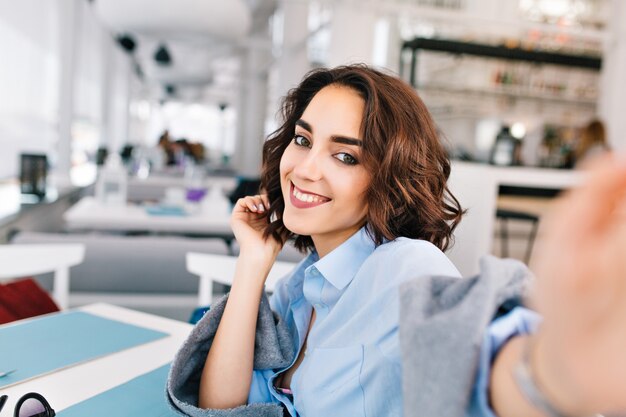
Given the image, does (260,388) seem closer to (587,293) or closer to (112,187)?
(587,293)

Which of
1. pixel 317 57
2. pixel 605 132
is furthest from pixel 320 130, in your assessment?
pixel 317 57

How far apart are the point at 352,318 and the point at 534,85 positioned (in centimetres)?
873

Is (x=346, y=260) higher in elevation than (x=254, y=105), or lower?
lower

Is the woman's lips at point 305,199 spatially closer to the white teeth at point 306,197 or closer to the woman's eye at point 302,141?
the white teeth at point 306,197

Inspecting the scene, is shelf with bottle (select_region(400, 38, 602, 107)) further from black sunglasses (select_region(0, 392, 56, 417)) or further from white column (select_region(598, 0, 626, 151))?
black sunglasses (select_region(0, 392, 56, 417))

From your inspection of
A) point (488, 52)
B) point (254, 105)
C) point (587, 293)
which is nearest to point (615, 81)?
point (488, 52)

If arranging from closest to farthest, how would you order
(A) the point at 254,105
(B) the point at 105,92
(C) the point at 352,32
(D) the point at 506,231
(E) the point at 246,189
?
(E) the point at 246,189, (C) the point at 352,32, (D) the point at 506,231, (B) the point at 105,92, (A) the point at 254,105

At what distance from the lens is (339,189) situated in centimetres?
110

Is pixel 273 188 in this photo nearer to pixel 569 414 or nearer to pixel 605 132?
pixel 569 414

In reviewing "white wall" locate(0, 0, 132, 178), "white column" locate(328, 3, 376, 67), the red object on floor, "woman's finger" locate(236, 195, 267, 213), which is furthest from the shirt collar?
"white column" locate(328, 3, 376, 67)

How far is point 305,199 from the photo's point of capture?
1.13 meters

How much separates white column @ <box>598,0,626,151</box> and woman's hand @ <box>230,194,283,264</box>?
5.15 meters

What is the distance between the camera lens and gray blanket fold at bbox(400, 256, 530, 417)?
0.55 m

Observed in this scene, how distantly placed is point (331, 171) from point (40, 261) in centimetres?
139
